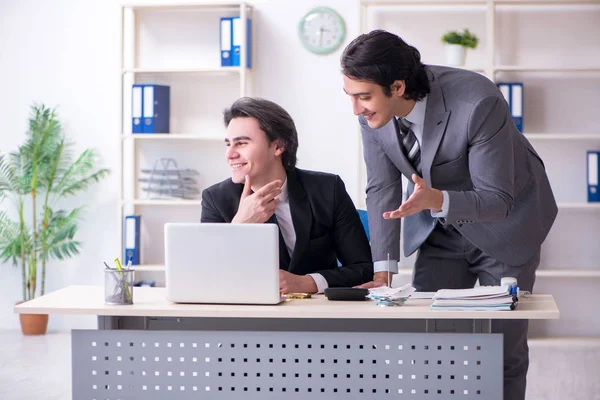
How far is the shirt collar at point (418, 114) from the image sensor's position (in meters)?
2.50

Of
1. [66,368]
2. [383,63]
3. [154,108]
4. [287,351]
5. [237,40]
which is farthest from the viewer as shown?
[154,108]

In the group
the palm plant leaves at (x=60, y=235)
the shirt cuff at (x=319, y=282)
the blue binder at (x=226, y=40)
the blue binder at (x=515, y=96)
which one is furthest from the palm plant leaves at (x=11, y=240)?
the shirt cuff at (x=319, y=282)

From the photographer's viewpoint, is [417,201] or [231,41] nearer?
[417,201]

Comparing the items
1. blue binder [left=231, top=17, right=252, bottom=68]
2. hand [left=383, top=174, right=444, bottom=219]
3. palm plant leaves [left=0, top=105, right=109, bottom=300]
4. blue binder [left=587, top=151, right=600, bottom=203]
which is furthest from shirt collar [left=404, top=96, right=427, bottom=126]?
palm plant leaves [left=0, top=105, right=109, bottom=300]

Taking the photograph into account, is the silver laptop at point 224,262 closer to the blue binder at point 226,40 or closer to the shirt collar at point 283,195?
the shirt collar at point 283,195

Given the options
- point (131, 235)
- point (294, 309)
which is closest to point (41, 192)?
point (131, 235)

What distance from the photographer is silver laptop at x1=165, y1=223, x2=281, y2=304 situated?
7.09 feet

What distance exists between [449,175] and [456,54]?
2.80m

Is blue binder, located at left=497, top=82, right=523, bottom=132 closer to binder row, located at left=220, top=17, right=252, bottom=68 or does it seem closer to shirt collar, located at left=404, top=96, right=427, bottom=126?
binder row, located at left=220, top=17, right=252, bottom=68

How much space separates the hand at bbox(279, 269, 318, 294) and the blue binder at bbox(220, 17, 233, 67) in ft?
9.49

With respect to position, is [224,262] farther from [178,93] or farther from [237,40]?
[178,93]

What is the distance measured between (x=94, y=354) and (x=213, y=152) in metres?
3.33

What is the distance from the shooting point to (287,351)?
89.1 inches

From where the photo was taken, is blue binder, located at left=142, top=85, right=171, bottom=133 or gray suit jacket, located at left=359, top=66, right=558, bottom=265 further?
blue binder, located at left=142, top=85, right=171, bottom=133
